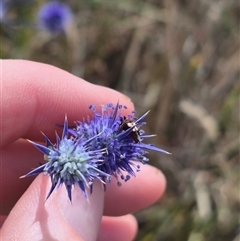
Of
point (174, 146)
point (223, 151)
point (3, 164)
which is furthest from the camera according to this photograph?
point (174, 146)

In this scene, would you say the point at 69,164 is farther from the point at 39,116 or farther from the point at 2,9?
the point at 2,9

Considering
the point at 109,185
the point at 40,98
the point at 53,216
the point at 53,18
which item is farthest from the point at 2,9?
the point at 53,216

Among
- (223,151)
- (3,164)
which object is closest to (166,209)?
(223,151)

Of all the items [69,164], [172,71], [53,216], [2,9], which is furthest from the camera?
[172,71]

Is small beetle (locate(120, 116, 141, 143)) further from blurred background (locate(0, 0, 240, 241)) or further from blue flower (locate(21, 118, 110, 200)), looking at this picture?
blurred background (locate(0, 0, 240, 241))

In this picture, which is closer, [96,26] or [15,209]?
[15,209]

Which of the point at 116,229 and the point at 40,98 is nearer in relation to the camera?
the point at 40,98

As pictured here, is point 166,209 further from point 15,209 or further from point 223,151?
point 15,209
